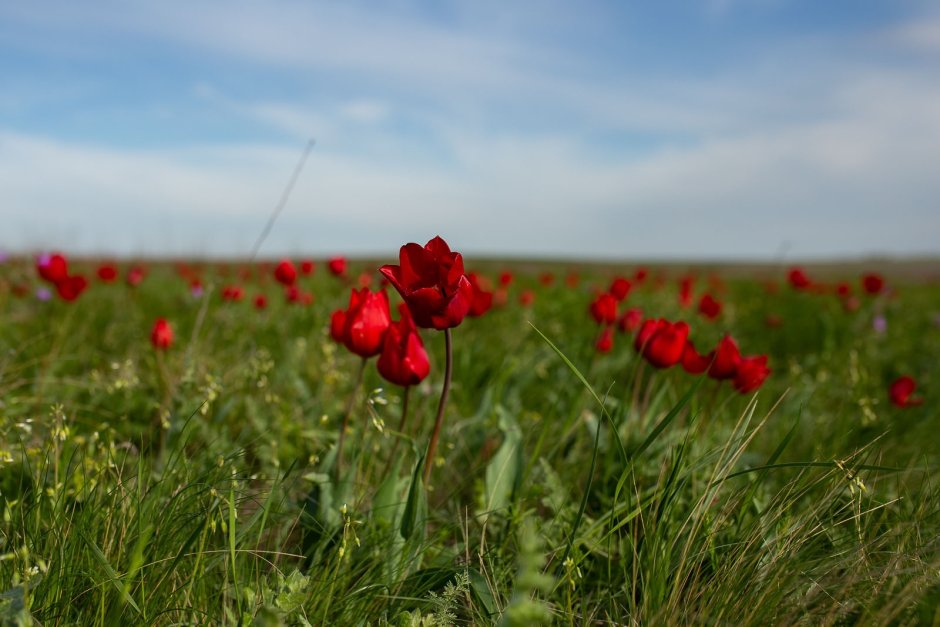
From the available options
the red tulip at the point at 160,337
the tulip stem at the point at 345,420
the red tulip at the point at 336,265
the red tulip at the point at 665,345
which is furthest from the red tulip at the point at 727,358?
the red tulip at the point at 160,337

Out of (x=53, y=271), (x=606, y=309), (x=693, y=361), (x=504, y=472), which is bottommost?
(x=504, y=472)

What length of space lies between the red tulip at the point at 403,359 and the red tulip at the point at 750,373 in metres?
1.12

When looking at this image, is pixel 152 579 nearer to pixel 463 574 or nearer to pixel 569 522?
pixel 463 574

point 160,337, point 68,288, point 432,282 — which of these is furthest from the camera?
point 68,288

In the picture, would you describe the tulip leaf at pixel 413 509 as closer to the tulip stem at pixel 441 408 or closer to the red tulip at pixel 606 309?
the tulip stem at pixel 441 408

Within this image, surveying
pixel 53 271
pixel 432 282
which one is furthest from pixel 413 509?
pixel 53 271

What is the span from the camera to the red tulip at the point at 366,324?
178 centimetres

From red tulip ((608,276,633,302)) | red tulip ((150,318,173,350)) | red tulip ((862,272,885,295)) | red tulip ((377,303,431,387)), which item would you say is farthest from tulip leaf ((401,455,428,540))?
red tulip ((862,272,885,295))

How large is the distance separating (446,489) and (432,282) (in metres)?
1.09

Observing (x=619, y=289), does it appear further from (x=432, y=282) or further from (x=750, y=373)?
(x=432, y=282)

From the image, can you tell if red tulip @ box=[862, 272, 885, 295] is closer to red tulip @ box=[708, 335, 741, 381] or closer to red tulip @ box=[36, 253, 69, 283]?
red tulip @ box=[708, 335, 741, 381]

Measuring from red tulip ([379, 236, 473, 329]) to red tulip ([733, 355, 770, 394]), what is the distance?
1167mm

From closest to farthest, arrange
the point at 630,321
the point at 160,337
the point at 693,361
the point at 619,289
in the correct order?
the point at 693,361, the point at 160,337, the point at 619,289, the point at 630,321

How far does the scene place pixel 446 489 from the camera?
2.28 meters
